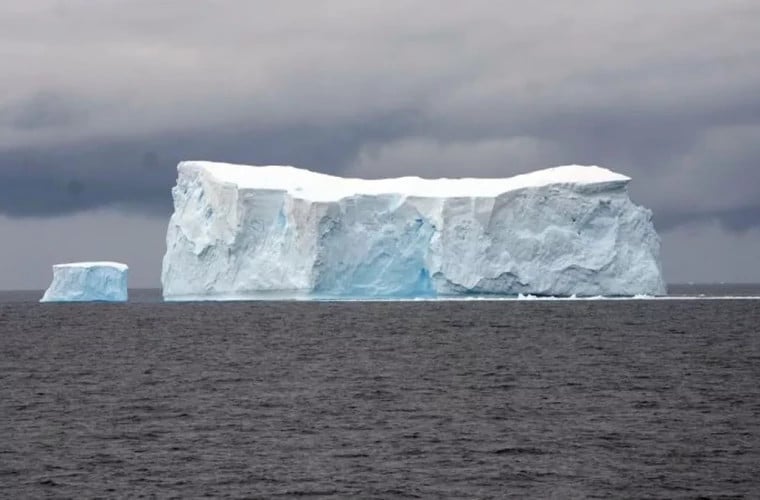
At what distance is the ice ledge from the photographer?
148 feet

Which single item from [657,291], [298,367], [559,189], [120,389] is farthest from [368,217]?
[120,389]

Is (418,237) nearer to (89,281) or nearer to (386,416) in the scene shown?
(89,281)

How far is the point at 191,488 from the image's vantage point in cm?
1262

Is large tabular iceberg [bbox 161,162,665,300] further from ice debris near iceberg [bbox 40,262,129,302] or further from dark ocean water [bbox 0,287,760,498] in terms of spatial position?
dark ocean water [bbox 0,287,760,498]

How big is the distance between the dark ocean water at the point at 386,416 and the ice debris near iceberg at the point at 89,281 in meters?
17.5

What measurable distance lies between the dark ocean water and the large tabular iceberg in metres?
9.43

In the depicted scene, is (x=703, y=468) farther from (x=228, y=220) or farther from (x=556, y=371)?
(x=228, y=220)

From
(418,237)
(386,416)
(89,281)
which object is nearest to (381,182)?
(418,237)

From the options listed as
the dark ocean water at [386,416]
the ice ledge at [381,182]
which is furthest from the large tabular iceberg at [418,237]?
the dark ocean water at [386,416]

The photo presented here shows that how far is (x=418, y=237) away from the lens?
46.2m

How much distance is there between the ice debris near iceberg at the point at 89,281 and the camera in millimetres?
51844

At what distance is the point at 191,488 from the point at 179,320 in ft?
109

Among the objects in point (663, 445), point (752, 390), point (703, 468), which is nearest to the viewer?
point (703, 468)

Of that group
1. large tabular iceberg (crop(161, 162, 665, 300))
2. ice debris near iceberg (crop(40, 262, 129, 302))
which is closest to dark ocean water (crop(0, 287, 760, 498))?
large tabular iceberg (crop(161, 162, 665, 300))
